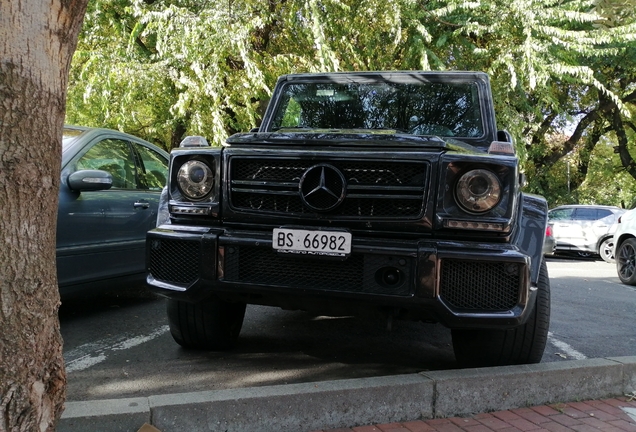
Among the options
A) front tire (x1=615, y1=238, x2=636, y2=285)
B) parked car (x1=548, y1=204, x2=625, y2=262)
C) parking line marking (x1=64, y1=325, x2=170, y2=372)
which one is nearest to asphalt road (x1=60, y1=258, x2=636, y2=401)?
parking line marking (x1=64, y1=325, x2=170, y2=372)

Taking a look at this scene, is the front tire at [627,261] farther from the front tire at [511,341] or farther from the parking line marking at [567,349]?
the front tire at [511,341]

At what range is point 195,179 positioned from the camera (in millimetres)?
3768

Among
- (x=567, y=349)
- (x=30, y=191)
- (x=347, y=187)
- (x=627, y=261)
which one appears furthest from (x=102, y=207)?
(x=627, y=261)

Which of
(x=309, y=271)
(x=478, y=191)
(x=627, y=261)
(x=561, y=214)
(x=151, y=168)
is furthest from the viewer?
(x=561, y=214)

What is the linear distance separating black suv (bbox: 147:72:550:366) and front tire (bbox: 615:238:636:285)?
7.27 m

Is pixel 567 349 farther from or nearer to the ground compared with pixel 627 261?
farther from the ground

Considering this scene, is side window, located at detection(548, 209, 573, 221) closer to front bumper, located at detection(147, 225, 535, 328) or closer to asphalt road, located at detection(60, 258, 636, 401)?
asphalt road, located at detection(60, 258, 636, 401)

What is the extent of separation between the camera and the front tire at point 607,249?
16.9 meters

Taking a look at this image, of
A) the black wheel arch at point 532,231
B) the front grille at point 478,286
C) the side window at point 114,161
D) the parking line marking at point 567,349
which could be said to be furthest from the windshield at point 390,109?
the parking line marking at point 567,349

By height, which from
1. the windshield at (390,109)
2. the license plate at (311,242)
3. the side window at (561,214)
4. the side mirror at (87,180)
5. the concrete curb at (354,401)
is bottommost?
the side window at (561,214)

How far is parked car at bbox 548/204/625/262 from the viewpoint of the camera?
1727cm

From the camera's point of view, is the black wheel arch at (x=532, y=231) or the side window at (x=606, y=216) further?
the side window at (x=606, y=216)

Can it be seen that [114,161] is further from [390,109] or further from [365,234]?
[365,234]

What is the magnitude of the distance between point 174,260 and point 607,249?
1601cm
